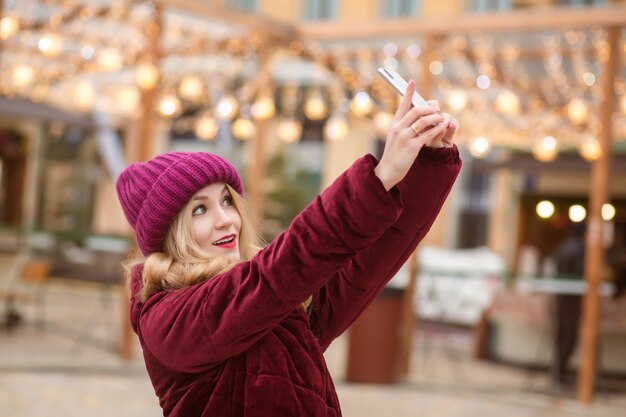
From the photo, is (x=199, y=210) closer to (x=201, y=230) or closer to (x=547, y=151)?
(x=201, y=230)

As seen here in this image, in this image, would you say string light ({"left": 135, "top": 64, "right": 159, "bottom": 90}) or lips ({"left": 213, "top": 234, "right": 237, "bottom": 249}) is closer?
lips ({"left": 213, "top": 234, "right": 237, "bottom": 249})

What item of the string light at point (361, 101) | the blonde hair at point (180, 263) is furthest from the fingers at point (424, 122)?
the string light at point (361, 101)

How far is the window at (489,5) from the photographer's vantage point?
15.9 meters

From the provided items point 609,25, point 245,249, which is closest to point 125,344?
point 609,25

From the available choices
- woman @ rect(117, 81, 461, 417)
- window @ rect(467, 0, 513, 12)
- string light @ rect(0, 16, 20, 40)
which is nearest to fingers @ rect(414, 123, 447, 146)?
woman @ rect(117, 81, 461, 417)

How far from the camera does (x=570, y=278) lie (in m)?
8.16

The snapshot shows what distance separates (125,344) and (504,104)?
402 cm

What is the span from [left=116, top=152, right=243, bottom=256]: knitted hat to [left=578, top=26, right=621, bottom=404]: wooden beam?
6.13m

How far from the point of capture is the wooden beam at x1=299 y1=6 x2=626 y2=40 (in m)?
7.45

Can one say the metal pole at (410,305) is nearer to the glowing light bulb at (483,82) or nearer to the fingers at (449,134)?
the glowing light bulb at (483,82)

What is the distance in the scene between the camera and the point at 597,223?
7.46 metres

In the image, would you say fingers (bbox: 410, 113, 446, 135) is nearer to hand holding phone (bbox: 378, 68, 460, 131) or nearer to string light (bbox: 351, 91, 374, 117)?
hand holding phone (bbox: 378, 68, 460, 131)

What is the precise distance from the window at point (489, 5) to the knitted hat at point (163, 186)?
1464 cm

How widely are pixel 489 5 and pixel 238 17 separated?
28.9 ft
